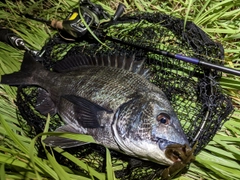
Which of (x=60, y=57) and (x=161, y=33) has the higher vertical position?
(x=161, y=33)

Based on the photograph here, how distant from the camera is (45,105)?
8.27 ft

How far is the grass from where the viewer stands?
89.7 inches

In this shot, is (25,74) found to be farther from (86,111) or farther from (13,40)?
(86,111)

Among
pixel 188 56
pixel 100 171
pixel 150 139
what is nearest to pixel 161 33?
pixel 188 56

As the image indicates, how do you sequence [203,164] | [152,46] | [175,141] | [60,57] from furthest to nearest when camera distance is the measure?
[60,57], [152,46], [203,164], [175,141]

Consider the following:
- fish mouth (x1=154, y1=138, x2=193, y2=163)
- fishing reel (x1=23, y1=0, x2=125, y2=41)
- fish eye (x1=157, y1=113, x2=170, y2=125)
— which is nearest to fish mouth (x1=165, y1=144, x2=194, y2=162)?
fish mouth (x1=154, y1=138, x2=193, y2=163)

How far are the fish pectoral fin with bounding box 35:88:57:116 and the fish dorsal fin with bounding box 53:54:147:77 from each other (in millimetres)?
216

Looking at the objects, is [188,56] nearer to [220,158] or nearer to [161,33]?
[161,33]

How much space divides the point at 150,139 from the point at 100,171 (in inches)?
24.4

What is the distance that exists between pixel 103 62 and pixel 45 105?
0.53 metres

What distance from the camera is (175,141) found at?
1.92m

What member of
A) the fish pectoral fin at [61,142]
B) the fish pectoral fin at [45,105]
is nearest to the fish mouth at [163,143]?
the fish pectoral fin at [61,142]

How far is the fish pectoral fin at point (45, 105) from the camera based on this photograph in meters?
2.51

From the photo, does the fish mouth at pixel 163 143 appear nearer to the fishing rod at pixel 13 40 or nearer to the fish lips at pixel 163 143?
the fish lips at pixel 163 143
